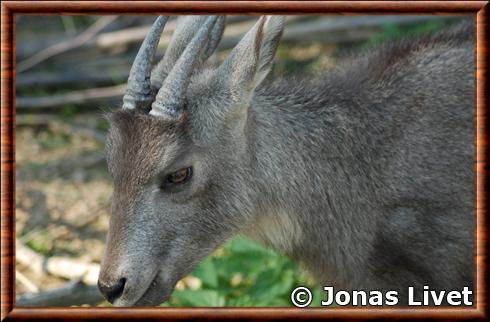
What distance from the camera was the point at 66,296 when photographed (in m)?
5.83

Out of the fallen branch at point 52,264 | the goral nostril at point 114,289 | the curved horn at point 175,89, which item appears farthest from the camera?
the fallen branch at point 52,264

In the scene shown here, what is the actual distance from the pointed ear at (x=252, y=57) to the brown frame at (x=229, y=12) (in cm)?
30

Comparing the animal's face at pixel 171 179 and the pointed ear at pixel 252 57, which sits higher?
the pointed ear at pixel 252 57

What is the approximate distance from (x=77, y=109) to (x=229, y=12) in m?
5.27

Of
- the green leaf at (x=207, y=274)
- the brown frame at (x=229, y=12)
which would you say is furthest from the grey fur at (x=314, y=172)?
the green leaf at (x=207, y=274)

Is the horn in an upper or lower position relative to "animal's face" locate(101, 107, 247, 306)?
upper

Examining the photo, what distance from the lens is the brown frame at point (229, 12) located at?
414 cm

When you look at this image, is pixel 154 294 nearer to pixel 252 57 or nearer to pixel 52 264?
pixel 252 57

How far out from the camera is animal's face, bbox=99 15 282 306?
14.6ft

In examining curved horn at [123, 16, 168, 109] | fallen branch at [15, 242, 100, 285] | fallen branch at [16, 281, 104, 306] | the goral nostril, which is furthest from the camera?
fallen branch at [15, 242, 100, 285]

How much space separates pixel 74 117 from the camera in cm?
911

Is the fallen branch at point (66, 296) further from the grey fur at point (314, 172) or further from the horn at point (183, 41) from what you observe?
the horn at point (183, 41)

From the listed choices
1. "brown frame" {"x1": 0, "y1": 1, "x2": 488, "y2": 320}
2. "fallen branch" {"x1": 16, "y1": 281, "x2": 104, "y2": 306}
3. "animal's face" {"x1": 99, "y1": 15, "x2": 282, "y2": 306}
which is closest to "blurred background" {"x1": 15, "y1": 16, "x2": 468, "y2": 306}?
"fallen branch" {"x1": 16, "y1": 281, "x2": 104, "y2": 306}

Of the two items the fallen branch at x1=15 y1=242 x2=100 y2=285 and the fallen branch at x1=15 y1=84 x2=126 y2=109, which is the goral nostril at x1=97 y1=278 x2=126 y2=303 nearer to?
the fallen branch at x1=15 y1=242 x2=100 y2=285
